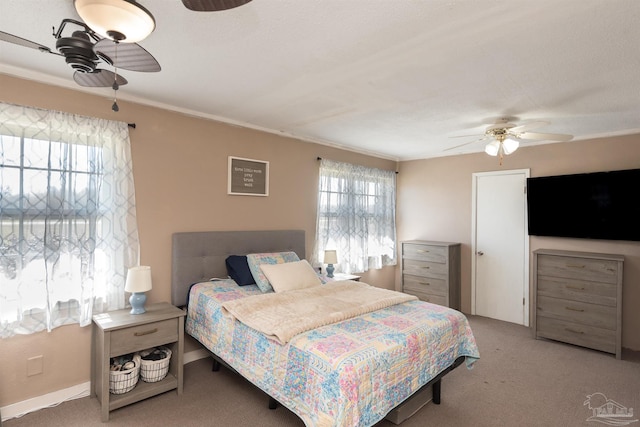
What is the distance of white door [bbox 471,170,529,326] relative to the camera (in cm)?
437

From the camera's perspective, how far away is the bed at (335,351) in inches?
68.4

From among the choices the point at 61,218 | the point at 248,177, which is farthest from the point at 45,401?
the point at 248,177

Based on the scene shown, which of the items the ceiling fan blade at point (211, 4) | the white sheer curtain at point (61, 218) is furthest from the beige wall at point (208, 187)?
the ceiling fan blade at point (211, 4)

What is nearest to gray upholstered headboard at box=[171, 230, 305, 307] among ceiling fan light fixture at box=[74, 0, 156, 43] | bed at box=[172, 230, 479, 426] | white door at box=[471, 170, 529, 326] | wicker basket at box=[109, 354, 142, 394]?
bed at box=[172, 230, 479, 426]

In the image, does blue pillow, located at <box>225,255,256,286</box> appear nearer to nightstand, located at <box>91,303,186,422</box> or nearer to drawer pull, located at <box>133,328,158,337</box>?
nightstand, located at <box>91,303,186,422</box>

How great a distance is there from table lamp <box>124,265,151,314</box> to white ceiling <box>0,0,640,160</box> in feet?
4.65

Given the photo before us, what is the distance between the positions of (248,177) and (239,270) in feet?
3.48

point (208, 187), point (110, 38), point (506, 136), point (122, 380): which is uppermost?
point (506, 136)

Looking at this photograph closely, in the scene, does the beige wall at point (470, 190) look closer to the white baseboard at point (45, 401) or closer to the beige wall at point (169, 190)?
the beige wall at point (169, 190)

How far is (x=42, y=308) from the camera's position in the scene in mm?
2406

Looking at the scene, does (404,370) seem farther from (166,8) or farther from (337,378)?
(166,8)

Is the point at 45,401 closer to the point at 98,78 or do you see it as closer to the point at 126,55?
the point at 98,78

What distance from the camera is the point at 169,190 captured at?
10.1ft

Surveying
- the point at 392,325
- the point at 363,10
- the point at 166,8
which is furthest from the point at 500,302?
the point at 166,8
